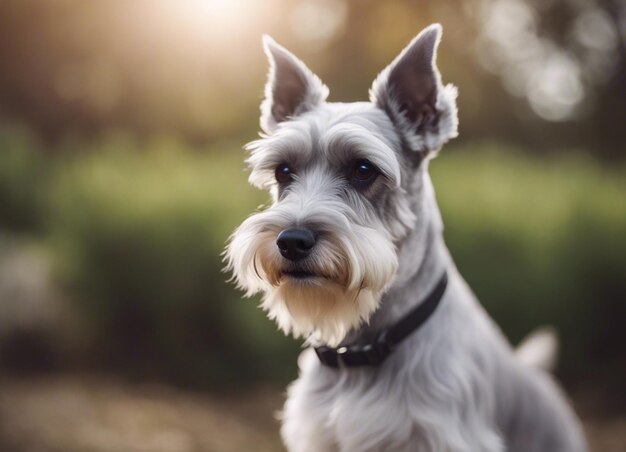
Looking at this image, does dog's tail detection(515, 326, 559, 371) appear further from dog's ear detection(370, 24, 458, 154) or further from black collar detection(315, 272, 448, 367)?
dog's ear detection(370, 24, 458, 154)

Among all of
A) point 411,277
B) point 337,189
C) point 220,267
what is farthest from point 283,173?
point 220,267

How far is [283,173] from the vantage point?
8.36 ft

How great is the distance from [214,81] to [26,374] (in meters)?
3.63

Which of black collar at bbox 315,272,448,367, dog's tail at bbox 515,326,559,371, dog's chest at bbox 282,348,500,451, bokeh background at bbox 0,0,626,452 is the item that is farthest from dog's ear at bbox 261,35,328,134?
bokeh background at bbox 0,0,626,452

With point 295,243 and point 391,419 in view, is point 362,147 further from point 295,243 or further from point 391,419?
point 391,419

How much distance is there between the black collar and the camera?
2.42 m

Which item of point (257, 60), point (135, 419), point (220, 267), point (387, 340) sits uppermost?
point (257, 60)

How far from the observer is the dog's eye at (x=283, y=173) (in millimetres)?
2520

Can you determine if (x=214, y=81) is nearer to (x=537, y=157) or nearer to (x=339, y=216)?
(x=537, y=157)

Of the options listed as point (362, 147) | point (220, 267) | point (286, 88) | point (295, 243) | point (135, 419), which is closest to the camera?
point (295, 243)

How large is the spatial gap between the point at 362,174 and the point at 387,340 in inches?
25.7

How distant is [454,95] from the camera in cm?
252

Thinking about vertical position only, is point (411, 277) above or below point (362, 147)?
below

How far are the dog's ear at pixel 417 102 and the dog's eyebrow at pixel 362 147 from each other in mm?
219
